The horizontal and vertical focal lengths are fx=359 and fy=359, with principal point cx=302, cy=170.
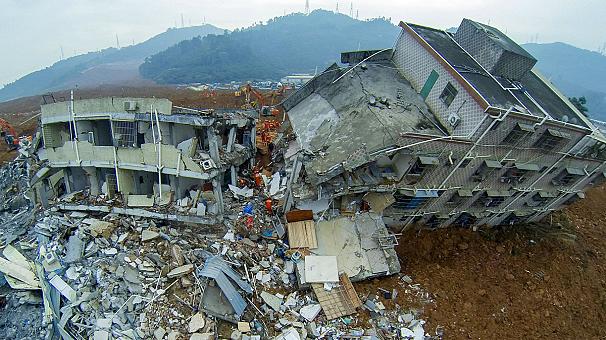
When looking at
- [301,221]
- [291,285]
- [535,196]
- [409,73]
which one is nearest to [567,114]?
[535,196]

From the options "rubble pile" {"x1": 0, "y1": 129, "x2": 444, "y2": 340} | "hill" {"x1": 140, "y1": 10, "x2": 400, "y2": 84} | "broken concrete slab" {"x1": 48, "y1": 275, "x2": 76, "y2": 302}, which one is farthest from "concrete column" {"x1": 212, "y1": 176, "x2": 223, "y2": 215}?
"hill" {"x1": 140, "y1": 10, "x2": 400, "y2": 84}

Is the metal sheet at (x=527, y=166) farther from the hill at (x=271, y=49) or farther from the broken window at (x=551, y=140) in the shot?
the hill at (x=271, y=49)

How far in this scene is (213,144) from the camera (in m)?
15.7

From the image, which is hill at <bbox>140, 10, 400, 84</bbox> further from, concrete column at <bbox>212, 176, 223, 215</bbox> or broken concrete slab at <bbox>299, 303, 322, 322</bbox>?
broken concrete slab at <bbox>299, 303, 322, 322</bbox>

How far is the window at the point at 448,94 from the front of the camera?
16016mm

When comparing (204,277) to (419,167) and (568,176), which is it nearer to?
(419,167)

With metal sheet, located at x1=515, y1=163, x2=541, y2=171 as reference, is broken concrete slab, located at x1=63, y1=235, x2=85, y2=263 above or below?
below

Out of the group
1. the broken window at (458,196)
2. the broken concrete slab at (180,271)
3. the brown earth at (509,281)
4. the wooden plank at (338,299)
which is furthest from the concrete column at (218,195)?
the broken window at (458,196)

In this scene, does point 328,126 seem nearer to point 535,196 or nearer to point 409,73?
point 409,73

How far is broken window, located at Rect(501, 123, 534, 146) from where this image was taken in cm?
1465

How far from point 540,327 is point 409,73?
1310cm

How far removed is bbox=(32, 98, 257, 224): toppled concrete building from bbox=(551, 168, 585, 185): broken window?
53.1ft

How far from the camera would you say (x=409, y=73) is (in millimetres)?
19250

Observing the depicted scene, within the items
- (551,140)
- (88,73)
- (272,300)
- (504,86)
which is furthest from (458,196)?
(88,73)
